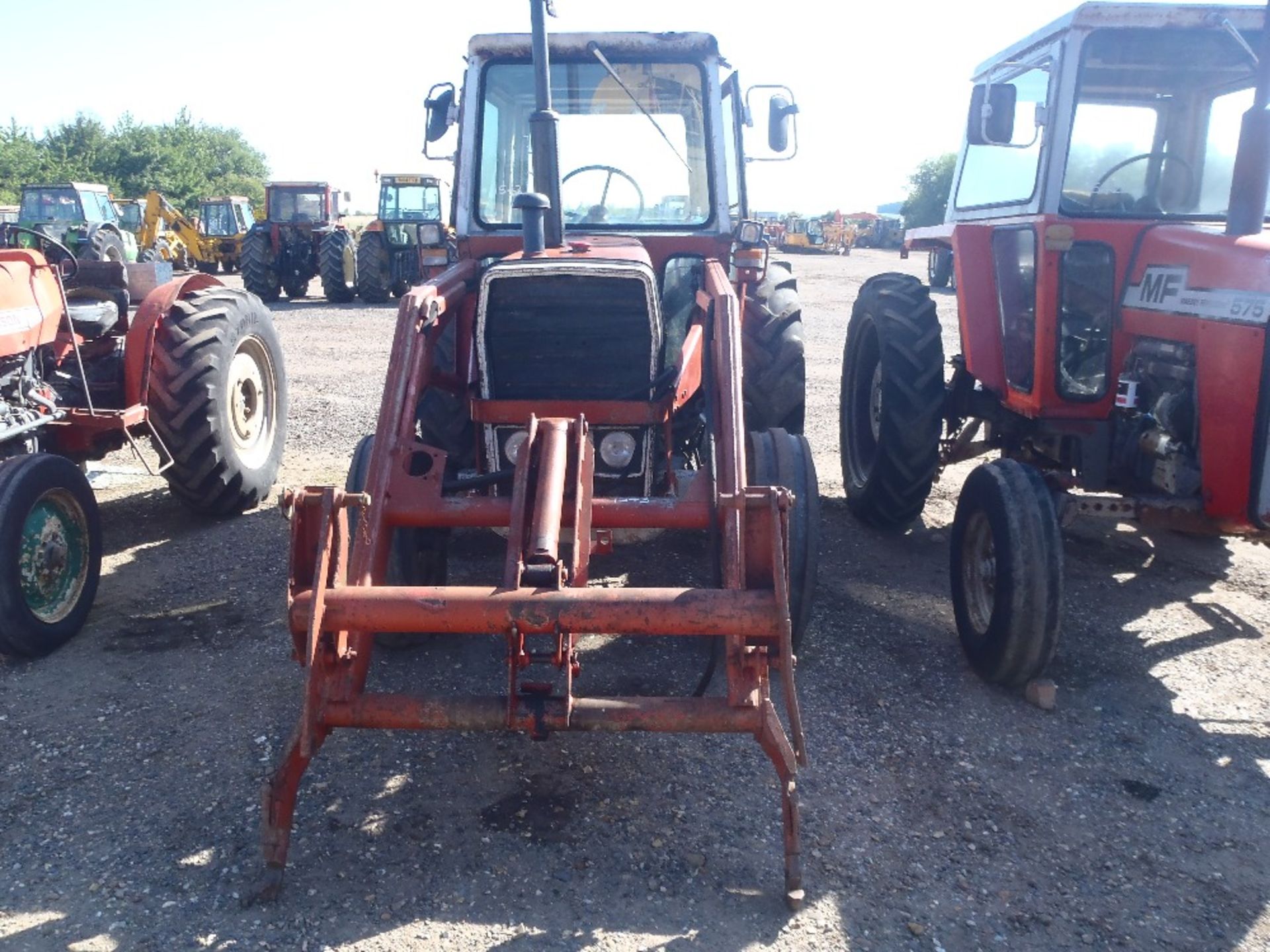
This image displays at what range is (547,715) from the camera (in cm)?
279

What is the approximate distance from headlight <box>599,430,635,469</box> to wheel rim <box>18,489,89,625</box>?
2.29 m

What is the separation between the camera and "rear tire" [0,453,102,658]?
395cm

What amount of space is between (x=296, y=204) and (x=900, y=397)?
18729 millimetres

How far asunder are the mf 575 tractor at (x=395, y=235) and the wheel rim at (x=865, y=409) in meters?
13.8

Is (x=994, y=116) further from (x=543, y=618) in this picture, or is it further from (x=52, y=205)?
(x=52, y=205)

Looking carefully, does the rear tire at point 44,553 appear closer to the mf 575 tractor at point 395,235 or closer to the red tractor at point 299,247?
the mf 575 tractor at point 395,235

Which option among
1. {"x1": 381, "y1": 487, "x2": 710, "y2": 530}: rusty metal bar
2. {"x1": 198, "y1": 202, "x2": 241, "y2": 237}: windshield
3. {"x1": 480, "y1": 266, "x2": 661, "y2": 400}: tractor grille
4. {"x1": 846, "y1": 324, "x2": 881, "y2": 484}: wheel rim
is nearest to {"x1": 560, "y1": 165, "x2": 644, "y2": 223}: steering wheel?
{"x1": 480, "y1": 266, "x2": 661, "y2": 400}: tractor grille

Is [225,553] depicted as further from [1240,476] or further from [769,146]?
[1240,476]

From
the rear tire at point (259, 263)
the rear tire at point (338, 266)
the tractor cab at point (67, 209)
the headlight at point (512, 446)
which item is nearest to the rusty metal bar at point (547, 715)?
the headlight at point (512, 446)

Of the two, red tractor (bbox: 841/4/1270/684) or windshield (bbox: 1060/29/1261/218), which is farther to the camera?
windshield (bbox: 1060/29/1261/218)

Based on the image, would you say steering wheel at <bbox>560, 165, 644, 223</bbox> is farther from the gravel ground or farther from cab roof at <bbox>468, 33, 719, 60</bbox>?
the gravel ground

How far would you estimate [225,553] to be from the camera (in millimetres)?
5359

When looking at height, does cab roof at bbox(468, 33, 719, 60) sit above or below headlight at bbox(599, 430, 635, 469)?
above

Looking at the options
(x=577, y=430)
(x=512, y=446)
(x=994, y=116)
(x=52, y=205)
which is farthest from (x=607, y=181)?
(x=52, y=205)
